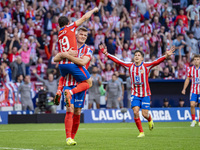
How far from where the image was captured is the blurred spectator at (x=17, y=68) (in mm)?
21516

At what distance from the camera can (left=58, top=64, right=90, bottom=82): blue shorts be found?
847cm

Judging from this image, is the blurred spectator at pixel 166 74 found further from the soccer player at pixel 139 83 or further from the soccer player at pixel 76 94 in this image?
the soccer player at pixel 76 94

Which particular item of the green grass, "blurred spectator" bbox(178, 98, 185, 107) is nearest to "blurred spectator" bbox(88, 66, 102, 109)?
"blurred spectator" bbox(178, 98, 185, 107)

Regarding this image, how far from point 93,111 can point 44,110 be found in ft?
7.42

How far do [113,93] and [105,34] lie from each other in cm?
508

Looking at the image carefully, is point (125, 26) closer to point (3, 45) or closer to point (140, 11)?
point (140, 11)

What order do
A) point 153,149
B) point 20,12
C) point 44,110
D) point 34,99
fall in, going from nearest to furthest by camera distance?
point 153,149, point 44,110, point 34,99, point 20,12

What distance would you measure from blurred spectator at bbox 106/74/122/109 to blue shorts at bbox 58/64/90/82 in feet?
39.5

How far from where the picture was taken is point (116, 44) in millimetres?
24578

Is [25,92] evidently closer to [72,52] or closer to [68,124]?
[68,124]

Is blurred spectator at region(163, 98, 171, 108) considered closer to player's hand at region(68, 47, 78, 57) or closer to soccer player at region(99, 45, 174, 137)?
soccer player at region(99, 45, 174, 137)

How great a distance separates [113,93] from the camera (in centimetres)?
2091

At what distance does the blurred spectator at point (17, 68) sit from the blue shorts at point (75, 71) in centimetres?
1332

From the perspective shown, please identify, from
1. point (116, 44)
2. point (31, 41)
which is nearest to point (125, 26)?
point (116, 44)
